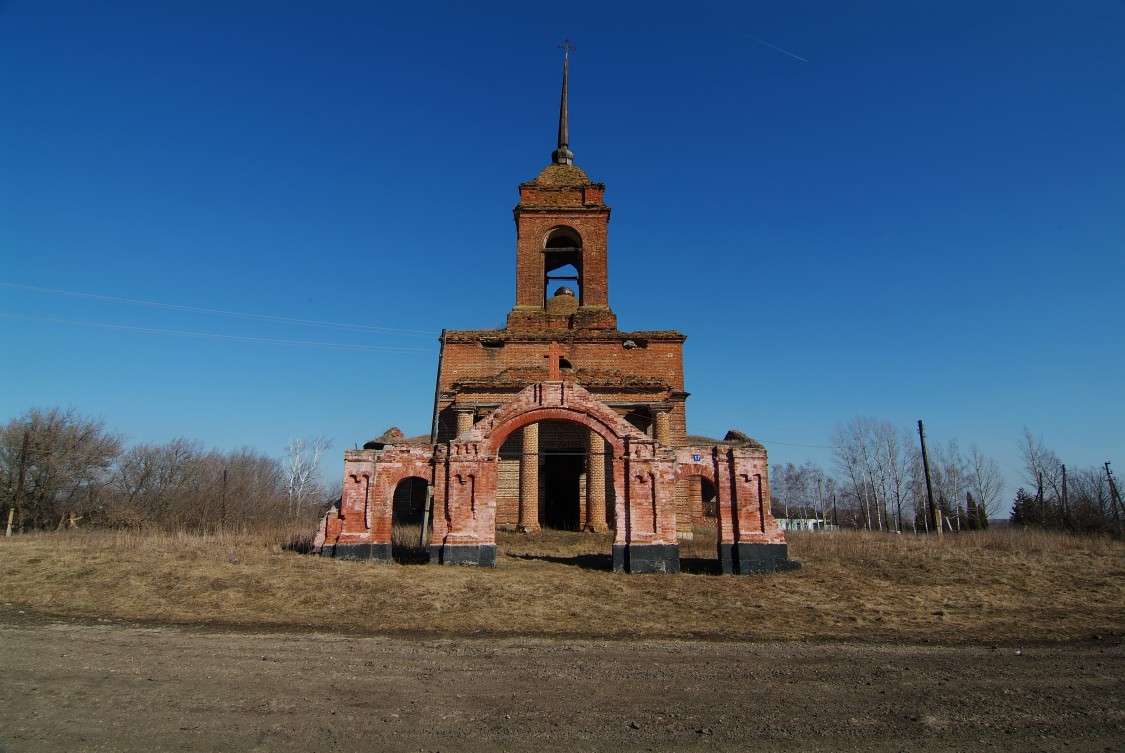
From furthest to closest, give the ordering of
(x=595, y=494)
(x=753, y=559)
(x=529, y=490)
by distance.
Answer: (x=595, y=494)
(x=529, y=490)
(x=753, y=559)

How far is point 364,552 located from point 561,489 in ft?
35.4

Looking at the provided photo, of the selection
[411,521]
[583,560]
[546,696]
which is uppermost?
[411,521]

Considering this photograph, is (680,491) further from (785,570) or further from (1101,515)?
(1101,515)

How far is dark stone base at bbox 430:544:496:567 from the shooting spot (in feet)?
41.8

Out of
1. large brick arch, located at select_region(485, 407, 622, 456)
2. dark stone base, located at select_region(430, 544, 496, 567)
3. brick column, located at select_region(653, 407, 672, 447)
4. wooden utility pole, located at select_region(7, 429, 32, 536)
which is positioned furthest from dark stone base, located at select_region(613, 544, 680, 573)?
wooden utility pole, located at select_region(7, 429, 32, 536)

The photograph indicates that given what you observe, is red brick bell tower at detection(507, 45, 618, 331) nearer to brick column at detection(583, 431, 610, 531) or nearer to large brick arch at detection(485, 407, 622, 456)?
brick column at detection(583, 431, 610, 531)

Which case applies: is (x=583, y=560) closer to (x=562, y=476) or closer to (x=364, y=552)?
(x=364, y=552)

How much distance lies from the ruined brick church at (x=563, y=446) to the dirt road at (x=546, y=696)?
5.18 m

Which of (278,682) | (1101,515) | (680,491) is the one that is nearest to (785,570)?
(680,491)

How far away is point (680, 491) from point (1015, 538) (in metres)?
10.3

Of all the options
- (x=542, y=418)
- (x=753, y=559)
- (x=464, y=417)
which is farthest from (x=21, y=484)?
(x=753, y=559)

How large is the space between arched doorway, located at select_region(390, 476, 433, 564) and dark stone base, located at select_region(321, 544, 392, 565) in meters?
0.61

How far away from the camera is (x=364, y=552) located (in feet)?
43.0

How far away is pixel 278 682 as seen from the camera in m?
5.76
